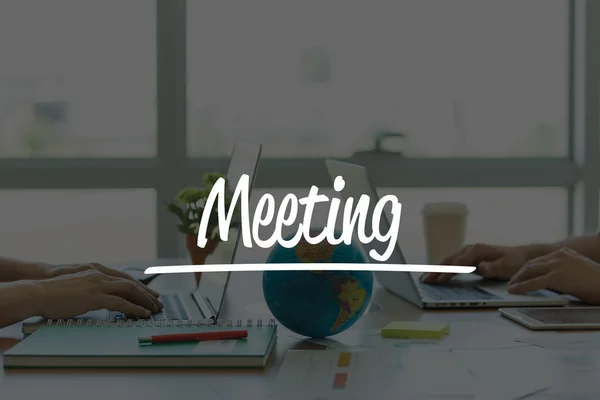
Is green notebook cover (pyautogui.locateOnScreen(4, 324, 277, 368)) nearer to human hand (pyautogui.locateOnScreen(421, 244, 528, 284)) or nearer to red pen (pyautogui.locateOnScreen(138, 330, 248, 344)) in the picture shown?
red pen (pyautogui.locateOnScreen(138, 330, 248, 344))

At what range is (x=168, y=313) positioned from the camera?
1.38 meters

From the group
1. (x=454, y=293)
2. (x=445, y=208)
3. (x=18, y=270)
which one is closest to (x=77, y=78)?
(x=18, y=270)

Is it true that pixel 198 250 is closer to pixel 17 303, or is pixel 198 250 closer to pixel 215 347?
pixel 17 303

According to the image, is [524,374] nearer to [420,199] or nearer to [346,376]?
[346,376]

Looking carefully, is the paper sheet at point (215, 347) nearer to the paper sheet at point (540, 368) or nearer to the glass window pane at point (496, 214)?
the paper sheet at point (540, 368)

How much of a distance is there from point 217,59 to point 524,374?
237 cm

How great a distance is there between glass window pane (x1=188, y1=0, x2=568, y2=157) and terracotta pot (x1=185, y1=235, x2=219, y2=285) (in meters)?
1.48

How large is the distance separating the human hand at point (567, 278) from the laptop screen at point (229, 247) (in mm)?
552

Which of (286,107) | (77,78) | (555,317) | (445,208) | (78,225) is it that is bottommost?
(78,225)

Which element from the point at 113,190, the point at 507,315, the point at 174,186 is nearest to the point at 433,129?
the point at 174,186

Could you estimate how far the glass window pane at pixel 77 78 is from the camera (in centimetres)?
313

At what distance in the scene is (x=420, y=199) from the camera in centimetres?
330

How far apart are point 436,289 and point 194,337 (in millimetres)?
666

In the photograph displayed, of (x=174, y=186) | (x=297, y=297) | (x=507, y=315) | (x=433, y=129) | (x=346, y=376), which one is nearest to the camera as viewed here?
(x=346, y=376)
